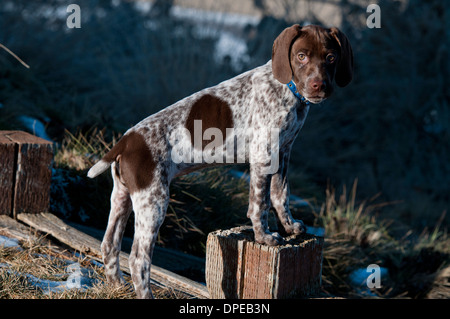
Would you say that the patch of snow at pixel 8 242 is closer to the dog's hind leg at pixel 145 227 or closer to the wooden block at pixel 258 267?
the dog's hind leg at pixel 145 227

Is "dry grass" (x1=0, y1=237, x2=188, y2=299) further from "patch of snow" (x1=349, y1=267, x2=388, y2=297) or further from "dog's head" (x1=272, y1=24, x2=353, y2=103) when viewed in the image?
"patch of snow" (x1=349, y1=267, x2=388, y2=297)

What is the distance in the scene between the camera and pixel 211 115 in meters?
3.17

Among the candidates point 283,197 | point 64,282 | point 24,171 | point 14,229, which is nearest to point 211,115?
point 283,197

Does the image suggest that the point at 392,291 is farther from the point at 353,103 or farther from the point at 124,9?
the point at 124,9

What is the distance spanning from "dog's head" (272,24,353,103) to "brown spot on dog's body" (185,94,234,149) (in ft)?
1.18

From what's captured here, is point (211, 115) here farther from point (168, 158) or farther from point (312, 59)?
point (312, 59)

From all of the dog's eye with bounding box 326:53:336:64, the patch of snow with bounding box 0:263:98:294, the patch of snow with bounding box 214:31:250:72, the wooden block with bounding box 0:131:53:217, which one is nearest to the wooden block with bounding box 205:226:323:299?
the patch of snow with bounding box 0:263:98:294

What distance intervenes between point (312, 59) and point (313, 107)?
21.1 ft

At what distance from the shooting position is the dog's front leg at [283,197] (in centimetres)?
343

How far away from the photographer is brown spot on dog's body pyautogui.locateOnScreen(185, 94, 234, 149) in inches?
124

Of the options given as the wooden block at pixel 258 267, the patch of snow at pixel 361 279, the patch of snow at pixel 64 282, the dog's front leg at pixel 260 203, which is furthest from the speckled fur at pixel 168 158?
the patch of snow at pixel 361 279

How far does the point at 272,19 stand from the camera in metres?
10.5

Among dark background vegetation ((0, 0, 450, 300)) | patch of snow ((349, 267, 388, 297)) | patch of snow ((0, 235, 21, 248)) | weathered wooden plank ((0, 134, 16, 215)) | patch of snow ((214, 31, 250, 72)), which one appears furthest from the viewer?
patch of snow ((214, 31, 250, 72))

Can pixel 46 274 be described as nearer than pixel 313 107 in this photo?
Yes
